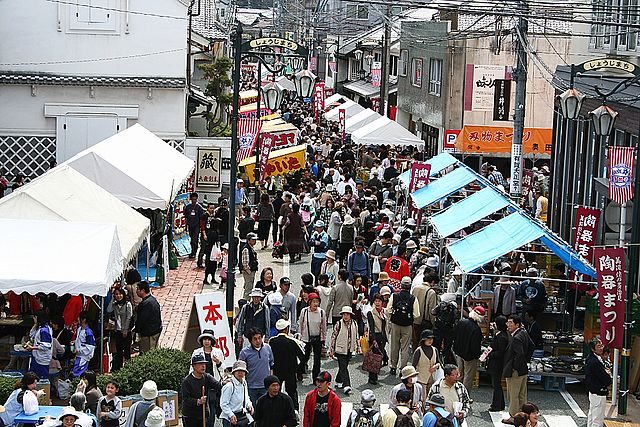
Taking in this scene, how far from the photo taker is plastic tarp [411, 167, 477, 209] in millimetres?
25297

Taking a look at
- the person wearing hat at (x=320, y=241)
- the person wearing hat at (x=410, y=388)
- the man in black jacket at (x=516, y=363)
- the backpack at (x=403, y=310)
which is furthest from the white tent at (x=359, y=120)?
the person wearing hat at (x=410, y=388)

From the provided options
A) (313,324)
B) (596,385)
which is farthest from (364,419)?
Answer: (313,324)

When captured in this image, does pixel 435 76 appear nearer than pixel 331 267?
No

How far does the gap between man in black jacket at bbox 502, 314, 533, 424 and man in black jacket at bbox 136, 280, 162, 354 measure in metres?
5.31

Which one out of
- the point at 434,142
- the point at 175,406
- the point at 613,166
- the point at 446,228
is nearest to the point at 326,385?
the point at 175,406

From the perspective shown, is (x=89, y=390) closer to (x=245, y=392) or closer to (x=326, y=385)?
(x=245, y=392)

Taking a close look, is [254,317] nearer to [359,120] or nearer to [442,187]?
[442,187]

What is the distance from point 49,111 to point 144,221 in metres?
15.7

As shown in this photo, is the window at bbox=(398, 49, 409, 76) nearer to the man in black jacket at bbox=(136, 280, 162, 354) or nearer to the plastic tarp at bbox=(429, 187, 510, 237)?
the plastic tarp at bbox=(429, 187, 510, 237)

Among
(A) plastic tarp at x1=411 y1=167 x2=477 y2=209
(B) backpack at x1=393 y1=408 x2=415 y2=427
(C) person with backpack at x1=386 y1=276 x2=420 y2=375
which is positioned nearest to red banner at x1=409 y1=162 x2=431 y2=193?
(A) plastic tarp at x1=411 y1=167 x2=477 y2=209

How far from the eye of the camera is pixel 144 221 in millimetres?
19469

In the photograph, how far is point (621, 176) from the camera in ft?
57.6

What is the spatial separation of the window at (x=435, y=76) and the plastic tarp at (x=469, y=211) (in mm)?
24395

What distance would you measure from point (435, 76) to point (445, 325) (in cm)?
3226
